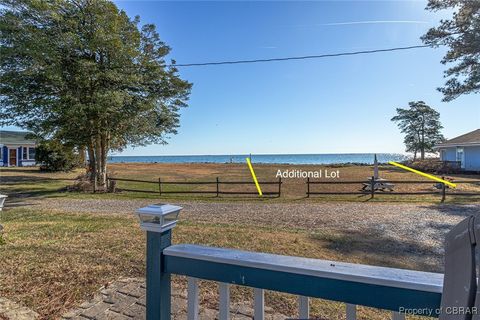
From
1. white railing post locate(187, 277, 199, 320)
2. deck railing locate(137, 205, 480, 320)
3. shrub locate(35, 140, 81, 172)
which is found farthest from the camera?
shrub locate(35, 140, 81, 172)

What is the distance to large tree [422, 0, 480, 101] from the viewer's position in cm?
944

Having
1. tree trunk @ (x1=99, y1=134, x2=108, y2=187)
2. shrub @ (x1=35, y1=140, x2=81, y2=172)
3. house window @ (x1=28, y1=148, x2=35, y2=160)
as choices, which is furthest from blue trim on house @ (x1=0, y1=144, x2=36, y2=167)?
tree trunk @ (x1=99, y1=134, x2=108, y2=187)

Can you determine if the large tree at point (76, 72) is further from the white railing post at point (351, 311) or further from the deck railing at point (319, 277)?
the white railing post at point (351, 311)

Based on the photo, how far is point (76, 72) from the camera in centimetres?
1244

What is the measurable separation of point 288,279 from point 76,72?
45.6ft

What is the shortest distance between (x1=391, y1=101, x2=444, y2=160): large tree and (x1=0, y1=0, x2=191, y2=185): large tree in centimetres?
3234

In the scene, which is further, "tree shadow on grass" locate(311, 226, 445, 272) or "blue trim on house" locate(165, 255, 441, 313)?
"tree shadow on grass" locate(311, 226, 445, 272)

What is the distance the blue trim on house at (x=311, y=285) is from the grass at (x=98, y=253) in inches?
60.4

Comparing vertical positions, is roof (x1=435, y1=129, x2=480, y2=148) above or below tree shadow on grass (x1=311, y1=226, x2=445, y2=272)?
above

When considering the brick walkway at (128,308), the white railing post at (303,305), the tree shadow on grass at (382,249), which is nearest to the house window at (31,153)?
the tree shadow on grass at (382,249)

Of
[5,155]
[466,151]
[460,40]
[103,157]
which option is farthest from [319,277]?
[5,155]

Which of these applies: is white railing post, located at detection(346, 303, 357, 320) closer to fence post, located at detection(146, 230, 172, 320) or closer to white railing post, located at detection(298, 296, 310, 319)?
white railing post, located at detection(298, 296, 310, 319)

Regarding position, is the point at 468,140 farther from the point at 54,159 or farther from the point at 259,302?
the point at 54,159

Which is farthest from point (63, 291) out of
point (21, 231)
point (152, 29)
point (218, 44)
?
point (152, 29)
